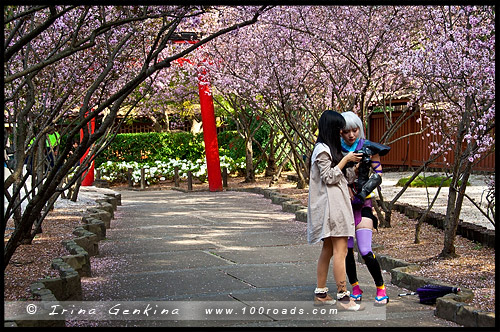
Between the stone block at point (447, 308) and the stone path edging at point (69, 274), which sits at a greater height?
the stone path edging at point (69, 274)

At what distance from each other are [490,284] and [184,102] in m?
19.9

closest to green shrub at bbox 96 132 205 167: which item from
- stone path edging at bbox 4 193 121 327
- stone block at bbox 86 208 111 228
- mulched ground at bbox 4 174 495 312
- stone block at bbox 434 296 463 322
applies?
stone block at bbox 86 208 111 228

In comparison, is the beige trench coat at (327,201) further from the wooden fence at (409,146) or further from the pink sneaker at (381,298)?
the wooden fence at (409,146)

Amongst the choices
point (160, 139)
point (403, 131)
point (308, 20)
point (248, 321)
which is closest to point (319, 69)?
point (308, 20)

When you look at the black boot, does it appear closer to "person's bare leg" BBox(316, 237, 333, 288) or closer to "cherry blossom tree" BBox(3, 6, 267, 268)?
"person's bare leg" BBox(316, 237, 333, 288)

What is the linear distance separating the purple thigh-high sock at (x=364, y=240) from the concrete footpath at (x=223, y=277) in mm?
458

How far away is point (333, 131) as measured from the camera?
561 cm

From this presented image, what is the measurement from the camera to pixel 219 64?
Result: 1644cm

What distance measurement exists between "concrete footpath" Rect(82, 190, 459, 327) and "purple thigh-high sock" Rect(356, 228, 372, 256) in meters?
0.46

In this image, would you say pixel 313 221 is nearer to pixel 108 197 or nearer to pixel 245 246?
pixel 245 246

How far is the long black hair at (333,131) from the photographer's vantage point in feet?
18.3

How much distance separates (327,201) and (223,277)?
6.11 ft
